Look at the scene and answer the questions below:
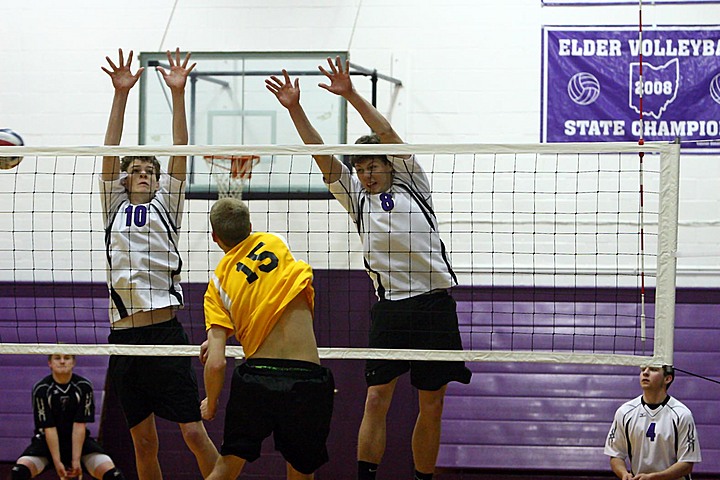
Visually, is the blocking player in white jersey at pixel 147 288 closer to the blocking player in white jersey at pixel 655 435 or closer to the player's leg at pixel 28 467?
the player's leg at pixel 28 467

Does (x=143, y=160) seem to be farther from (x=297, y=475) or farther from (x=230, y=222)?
(x=297, y=475)

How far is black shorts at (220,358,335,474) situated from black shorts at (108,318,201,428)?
41.0 inches

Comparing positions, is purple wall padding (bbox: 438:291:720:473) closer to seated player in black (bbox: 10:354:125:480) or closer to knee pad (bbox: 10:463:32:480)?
seated player in black (bbox: 10:354:125:480)

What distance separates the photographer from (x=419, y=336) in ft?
19.4

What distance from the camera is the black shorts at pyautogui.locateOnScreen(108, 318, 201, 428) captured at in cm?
589

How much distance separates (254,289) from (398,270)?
124 centimetres

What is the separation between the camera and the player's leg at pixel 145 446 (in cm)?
Result: 597

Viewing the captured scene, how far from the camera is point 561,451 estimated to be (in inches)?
338

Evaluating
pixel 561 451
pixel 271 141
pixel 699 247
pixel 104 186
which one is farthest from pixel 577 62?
pixel 104 186

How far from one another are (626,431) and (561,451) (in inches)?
56.2

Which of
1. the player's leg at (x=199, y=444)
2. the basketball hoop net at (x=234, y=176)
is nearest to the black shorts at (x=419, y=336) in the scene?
the player's leg at (x=199, y=444)

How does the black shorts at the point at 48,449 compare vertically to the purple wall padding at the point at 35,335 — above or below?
below

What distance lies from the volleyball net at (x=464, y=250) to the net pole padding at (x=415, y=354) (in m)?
2.76

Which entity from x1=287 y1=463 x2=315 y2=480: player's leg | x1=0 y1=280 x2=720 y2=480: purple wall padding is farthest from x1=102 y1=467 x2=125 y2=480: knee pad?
x1=287 y1=463 x2=315 y2=480: player's leg
